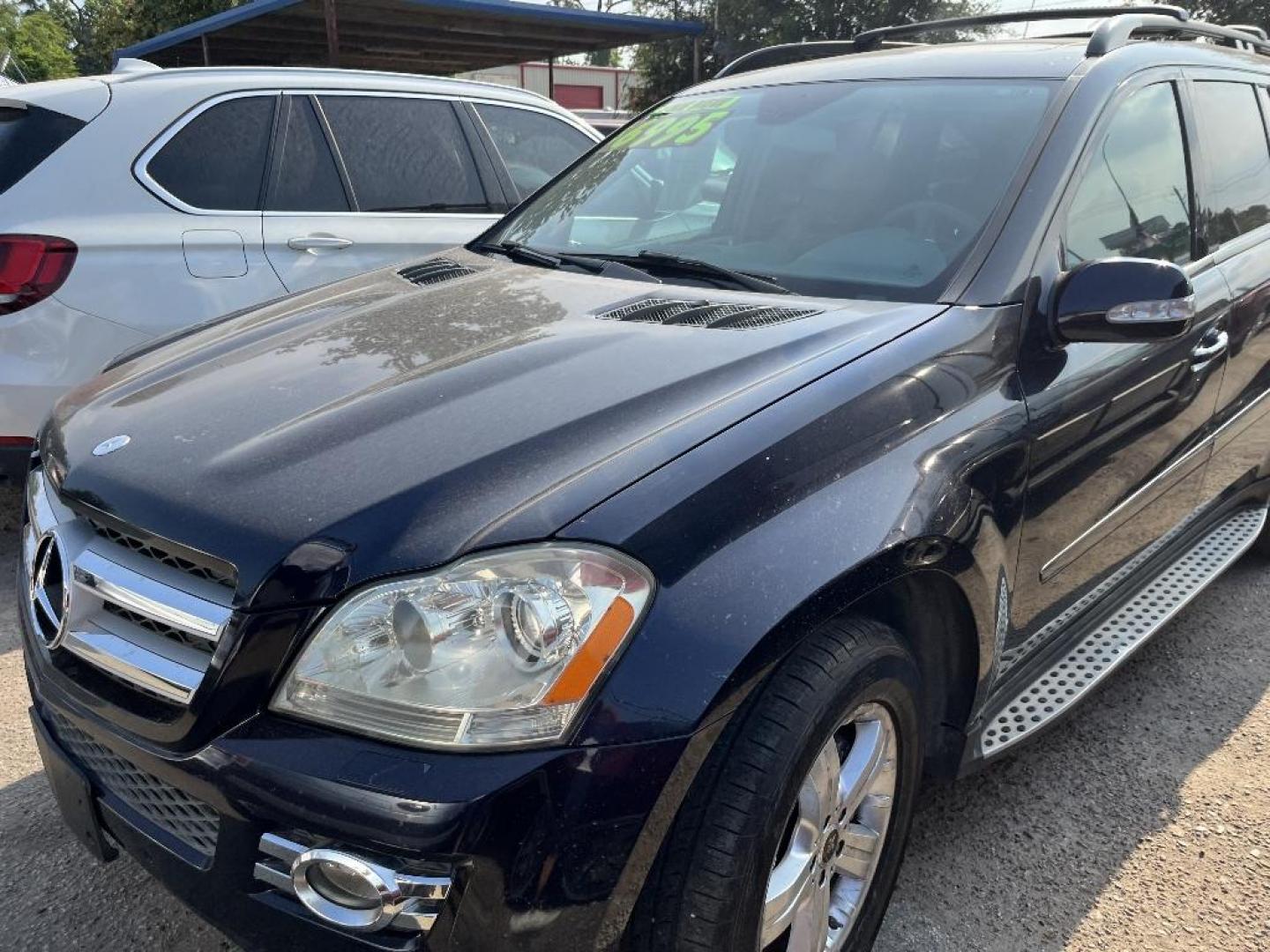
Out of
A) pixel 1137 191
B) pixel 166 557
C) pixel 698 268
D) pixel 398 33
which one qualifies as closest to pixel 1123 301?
pixel 1137 191

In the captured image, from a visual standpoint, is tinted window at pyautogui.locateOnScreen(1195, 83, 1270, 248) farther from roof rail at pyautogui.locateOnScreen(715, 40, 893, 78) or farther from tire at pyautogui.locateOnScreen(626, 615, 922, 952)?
tire at pyautogui.locateOnScreen(626, 615, 922, 952)

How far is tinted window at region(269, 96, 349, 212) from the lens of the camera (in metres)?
4.29

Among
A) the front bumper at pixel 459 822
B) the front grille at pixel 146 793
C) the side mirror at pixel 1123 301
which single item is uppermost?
the side mirror at pixel 1123 301

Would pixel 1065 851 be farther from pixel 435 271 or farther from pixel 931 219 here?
pixel 435 271

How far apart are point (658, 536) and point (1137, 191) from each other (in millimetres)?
1905

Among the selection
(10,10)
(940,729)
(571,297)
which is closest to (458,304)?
(571,297)

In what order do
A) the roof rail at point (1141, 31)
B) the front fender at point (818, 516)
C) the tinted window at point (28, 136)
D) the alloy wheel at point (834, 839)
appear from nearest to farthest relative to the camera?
the front fender at point (818, 516) → the alloy wheel at point (834, 839) → the roof rail at point (1141, 31) → the tinted window at point (28, 136)

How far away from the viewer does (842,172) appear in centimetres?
264

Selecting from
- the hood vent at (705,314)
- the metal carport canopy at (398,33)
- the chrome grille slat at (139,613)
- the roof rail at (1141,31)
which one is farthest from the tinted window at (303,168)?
the metal carport canopy at (398,33)

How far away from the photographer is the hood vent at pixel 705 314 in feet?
7.00

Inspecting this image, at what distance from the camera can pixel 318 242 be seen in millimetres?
4277

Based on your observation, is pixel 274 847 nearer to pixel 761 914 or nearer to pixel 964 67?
pixel 761 914

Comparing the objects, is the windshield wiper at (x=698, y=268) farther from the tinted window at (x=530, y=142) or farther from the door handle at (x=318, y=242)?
the tinted window at (x=530, y=142)

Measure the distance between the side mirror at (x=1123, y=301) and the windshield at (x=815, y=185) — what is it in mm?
251
